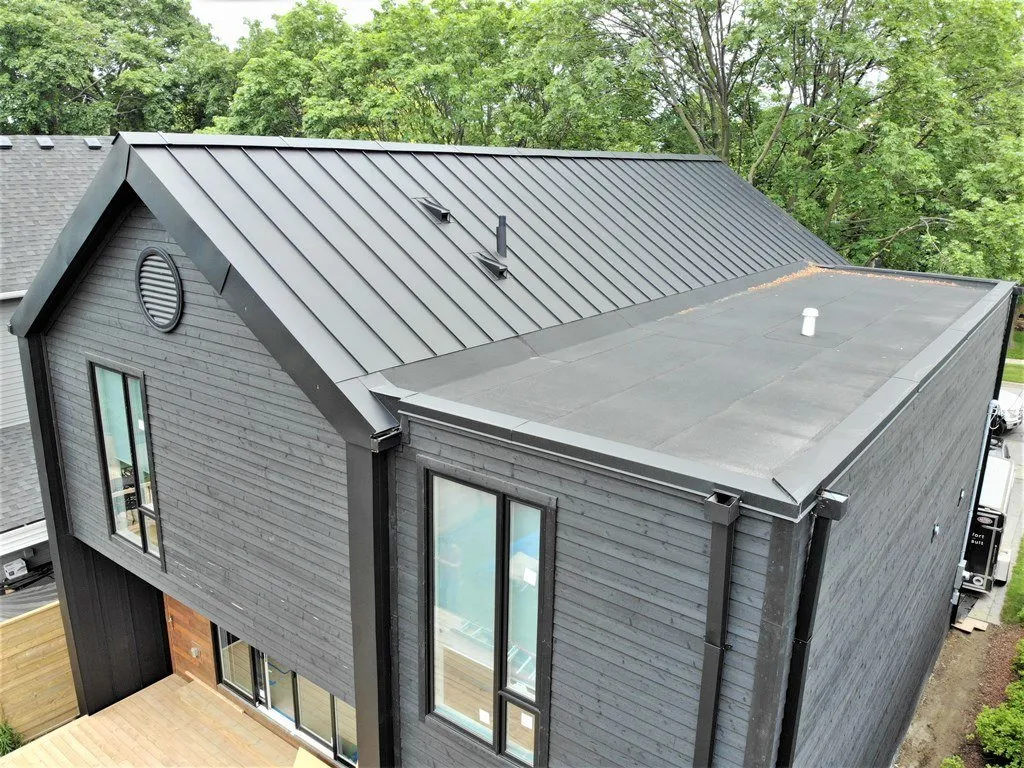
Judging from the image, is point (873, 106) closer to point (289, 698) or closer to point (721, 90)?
point (721, 90)

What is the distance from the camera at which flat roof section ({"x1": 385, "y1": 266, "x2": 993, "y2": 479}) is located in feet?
16.6

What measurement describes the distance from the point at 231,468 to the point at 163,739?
5.12 metres

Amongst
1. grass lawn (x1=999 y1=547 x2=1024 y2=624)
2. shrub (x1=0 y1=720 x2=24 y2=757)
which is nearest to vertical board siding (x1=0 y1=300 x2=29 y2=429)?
shrub (x1=0 y1=720 x2=24 y2=757)

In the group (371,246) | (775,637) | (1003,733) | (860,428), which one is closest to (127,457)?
(371,246)

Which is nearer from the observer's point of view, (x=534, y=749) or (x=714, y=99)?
(x=534, y=749)

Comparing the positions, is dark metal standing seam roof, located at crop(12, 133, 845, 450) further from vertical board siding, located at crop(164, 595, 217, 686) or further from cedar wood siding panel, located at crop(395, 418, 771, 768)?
vertical board siding, located at crop(164, 595, 217, 686)

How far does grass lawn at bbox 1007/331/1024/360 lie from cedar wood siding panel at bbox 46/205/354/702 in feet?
111

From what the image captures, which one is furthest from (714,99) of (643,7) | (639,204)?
(639,204)

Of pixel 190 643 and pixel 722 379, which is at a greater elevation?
pixel 722 379

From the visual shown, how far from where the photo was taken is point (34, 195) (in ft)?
48.4

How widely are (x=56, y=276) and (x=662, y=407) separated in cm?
671

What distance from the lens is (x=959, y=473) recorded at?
1005 cm

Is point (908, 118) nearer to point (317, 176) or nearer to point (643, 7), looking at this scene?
point (643, 7)

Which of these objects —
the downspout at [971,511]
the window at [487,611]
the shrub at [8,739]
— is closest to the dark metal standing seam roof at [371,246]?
the window at [487,611]
